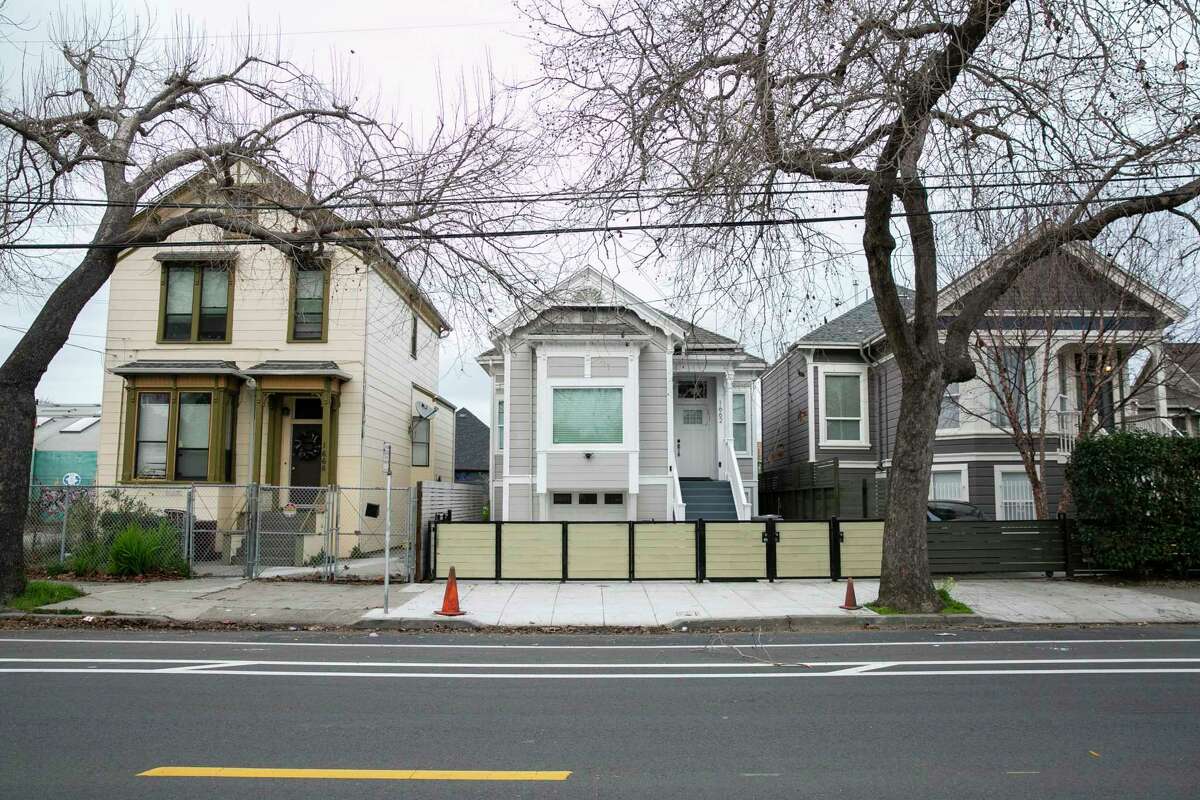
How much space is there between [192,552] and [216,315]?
6.46 m

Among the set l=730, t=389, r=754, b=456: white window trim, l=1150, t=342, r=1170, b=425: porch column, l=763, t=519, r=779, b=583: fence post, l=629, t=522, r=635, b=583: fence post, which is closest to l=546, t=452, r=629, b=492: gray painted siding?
l=629, t=522, r=635, b=583: fence post

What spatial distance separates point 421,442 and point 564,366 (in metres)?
8.47

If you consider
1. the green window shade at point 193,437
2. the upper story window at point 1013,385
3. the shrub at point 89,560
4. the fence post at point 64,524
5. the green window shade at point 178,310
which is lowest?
the shrub at point 89,560

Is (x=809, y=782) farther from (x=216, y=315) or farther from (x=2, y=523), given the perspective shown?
(x=216, y=315)

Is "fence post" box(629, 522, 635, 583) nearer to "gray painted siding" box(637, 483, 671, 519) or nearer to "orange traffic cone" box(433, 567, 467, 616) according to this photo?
"orange traffic cone" box(433, 567, 467, 616)

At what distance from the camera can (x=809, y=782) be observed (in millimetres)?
5410

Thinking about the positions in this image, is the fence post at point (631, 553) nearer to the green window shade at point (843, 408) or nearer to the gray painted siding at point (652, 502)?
the gray painted siding at point (652, 502)

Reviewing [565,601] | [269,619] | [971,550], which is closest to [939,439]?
[971,550]

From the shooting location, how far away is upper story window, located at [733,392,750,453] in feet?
87.4

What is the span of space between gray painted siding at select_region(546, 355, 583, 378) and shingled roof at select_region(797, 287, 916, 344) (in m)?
6.93

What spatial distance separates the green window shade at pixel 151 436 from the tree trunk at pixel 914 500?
15882 millimetres

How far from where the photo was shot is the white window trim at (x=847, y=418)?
2511cm

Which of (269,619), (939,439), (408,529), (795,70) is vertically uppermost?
(795,70)

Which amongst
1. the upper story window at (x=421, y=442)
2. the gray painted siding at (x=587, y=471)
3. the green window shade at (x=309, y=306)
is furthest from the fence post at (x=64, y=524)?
the upper story window at (x=421, y=442)
